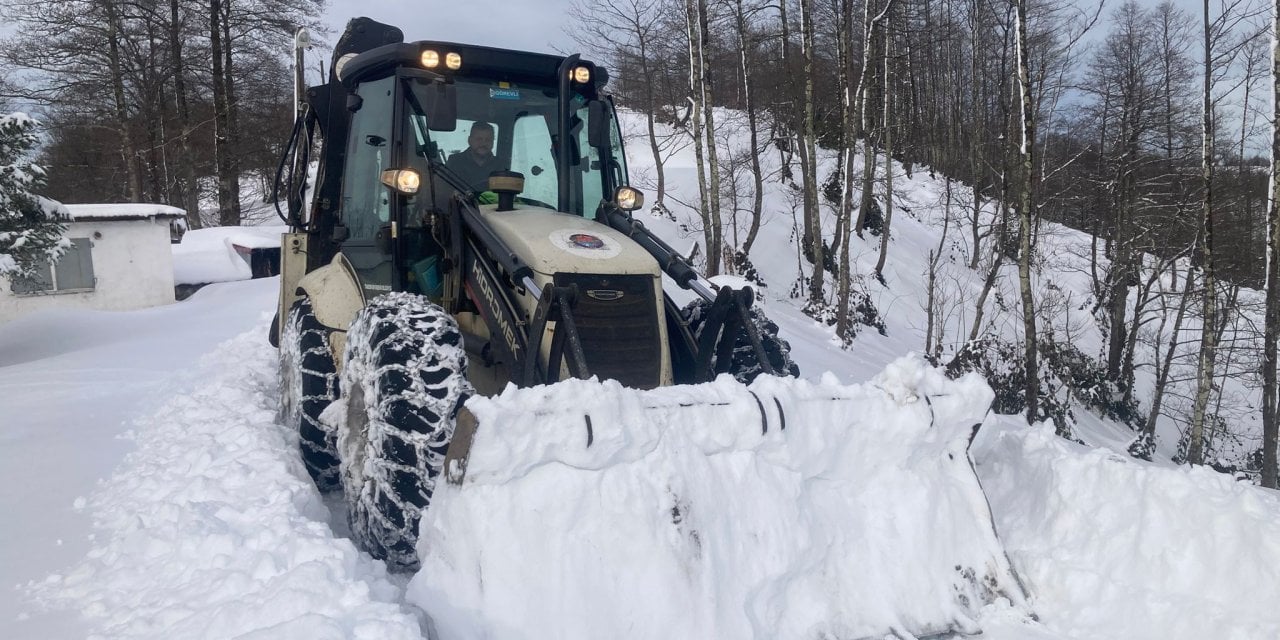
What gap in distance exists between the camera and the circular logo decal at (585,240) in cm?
398

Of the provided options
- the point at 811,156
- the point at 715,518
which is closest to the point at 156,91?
the point at 811,156

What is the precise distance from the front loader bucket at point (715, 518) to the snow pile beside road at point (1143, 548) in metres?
0.21

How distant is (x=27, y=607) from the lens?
3.12m

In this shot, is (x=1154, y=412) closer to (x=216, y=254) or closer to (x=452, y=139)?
(x=452, y=139)

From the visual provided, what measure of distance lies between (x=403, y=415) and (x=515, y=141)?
184 cm

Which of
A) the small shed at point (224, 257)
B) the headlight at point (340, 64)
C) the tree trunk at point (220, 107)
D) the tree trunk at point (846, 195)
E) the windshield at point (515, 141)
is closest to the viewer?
the windshield at point (515, 141)

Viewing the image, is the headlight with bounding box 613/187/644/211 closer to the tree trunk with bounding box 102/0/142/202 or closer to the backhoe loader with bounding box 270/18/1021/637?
the backhoe loader with bounding box 270/18/1021/637

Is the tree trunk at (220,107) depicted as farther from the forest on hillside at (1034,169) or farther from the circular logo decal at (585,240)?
the circular logo decal at (585,240)

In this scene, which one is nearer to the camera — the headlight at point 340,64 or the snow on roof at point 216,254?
the headlight at point 340,64

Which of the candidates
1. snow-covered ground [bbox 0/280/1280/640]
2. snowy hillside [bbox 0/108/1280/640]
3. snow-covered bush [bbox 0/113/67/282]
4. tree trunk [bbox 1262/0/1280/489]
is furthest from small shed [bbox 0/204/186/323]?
tree trunk [bbox 1262/0/1280/489]

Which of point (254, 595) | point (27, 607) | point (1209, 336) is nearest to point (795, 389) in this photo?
point (254, 595)

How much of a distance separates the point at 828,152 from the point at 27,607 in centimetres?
2988

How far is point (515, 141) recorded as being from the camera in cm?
468

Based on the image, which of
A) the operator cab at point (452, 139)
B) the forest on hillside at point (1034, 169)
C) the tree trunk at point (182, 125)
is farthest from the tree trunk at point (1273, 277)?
the tree trunk at point (182, 125)
